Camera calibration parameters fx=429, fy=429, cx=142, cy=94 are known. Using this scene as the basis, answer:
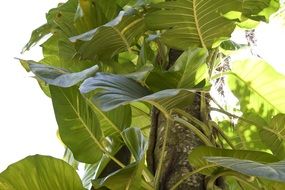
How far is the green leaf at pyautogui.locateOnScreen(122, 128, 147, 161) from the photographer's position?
2.32 feet

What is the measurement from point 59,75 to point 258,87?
56 centimetres

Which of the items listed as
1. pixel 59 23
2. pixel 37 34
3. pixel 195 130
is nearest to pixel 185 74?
pixel 195 130

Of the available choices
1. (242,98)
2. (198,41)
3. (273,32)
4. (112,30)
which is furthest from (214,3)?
(273,32)

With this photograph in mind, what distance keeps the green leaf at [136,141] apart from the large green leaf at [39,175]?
0.38ft

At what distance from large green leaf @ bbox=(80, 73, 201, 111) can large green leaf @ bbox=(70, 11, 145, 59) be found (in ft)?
0.63

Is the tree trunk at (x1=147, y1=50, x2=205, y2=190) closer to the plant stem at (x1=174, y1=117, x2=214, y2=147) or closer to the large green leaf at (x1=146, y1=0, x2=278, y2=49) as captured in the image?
the plant stem at (x1=174, y1=117, x2=214, y2=147)

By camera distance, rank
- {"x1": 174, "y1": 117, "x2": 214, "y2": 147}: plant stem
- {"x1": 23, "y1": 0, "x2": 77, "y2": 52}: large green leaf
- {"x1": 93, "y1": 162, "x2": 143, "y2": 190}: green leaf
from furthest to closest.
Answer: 1. {"x1": 23, "y1": 0, "x2": 77, "y2": 52}: large green leaf
2. {"x1": 174, "y1": 117, "x2": 214, "y2": 147}: plant stem
3. {"x1": 93, "y1": 162, "x2": 143, "y2": 190}: green leaf

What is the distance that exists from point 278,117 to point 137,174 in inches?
14.0

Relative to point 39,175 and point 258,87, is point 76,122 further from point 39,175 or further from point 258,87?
point 258,87

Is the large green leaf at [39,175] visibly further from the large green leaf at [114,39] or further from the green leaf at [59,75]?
the large green leaf at [114,39]

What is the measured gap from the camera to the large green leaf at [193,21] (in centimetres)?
83

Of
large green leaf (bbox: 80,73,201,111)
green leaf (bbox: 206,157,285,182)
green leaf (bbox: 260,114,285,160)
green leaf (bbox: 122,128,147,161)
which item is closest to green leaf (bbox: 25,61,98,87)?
large green leaf (bbox: 80,73,201,111)

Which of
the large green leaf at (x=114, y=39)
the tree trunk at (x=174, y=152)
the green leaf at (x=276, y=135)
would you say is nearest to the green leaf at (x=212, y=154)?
the tree trunk at (x=174, y=152)

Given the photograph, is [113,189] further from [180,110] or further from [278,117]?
[278,117]
